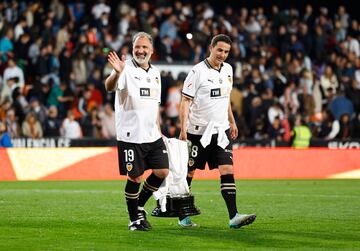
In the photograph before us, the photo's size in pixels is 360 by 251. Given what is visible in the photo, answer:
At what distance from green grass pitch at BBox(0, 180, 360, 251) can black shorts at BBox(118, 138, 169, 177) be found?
761 millimetres

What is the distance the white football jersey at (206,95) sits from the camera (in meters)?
13.7

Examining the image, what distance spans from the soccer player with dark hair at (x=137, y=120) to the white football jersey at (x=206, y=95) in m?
0.91

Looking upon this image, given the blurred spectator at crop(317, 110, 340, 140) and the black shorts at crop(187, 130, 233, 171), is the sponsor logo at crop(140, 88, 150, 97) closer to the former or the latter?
the black shorts at crop(187, 130, 233, 171)

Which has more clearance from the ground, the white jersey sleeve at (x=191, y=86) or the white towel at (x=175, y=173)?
the white jersey sleeve at (x=191, y=86)

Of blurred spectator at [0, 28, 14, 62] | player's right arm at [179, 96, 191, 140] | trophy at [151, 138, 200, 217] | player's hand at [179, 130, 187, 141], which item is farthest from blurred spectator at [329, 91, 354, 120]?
trophy at [151, 138, 200, 217]

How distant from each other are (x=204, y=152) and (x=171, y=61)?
16.4 metres

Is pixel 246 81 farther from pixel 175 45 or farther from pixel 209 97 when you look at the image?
pixel 209 97

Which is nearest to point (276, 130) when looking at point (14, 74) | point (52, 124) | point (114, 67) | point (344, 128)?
point (344, 128)

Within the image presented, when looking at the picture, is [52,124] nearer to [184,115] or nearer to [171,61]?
[171,61]

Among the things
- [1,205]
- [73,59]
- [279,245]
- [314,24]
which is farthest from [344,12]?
[279,245]

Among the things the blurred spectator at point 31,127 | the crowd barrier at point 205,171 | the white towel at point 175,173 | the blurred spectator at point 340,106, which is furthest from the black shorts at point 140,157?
the blurred spectator at point 340,106

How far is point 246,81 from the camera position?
Answer: 30.6 meters

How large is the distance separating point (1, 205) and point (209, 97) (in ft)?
14.6

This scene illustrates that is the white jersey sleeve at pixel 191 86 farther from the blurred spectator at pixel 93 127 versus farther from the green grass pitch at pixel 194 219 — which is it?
the blurred spectator at pixel 93 127
